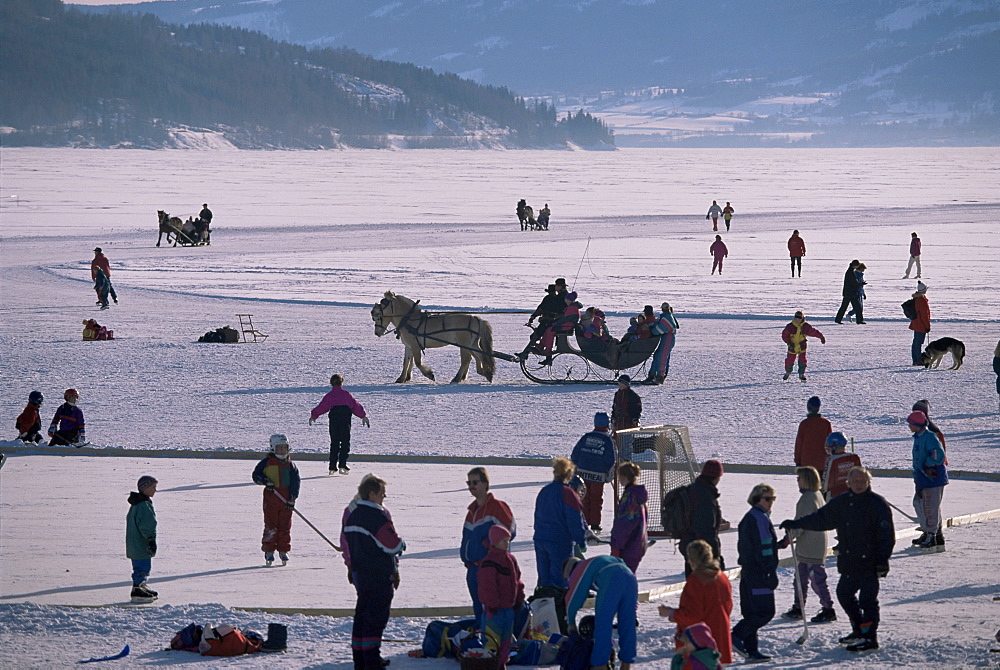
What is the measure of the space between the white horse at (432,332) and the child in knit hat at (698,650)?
41.7 feet

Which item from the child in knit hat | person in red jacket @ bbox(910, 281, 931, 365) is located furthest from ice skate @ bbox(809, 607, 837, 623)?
person in red jacket @ bbox(910, 281, 931, 365)

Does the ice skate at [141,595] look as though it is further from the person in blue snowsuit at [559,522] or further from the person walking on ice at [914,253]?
the person walking on ice at [914,253]

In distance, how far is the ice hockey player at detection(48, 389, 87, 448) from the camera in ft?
47.5

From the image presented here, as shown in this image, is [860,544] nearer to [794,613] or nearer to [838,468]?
[794,613]

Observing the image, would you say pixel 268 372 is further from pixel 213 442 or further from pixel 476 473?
pixel 476 473

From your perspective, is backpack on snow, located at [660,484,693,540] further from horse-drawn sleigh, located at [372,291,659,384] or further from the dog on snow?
the dog on snow

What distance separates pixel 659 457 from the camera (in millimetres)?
10680

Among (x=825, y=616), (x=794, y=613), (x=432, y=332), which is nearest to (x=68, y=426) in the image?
(x=432, y=332)

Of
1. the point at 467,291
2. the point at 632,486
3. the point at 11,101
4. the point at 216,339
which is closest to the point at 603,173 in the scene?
the point at 467,291

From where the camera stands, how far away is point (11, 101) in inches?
7849

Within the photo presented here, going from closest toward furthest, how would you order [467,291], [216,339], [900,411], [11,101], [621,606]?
1. [621,606]
2. [900,411]
3. [216,339]
4. [467,291]
5. [11,101]

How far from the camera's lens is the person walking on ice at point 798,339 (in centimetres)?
1795

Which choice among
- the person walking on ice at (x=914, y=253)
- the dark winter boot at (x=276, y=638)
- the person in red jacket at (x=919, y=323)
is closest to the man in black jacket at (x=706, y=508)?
the dark winter boot at (x=276, y=638)

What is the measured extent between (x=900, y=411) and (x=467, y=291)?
13776 millimetres
